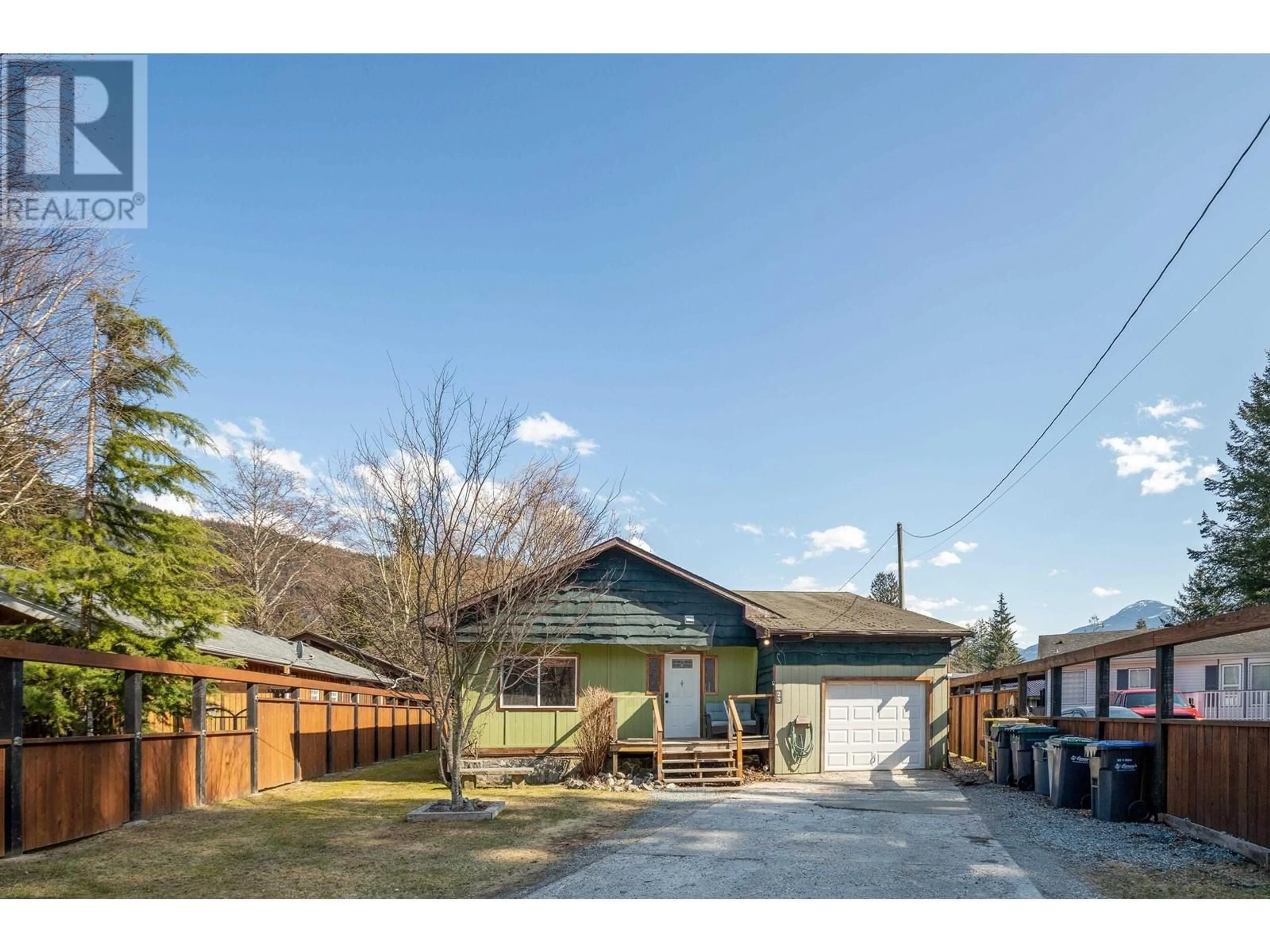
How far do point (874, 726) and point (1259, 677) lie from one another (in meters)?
19.3

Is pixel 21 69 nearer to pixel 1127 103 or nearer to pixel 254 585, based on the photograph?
pixel 1127 103

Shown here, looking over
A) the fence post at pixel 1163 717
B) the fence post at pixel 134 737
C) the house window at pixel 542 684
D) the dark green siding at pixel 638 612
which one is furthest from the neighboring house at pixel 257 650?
the fence post at pixel 1163 717

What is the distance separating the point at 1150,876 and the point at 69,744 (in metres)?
10.5

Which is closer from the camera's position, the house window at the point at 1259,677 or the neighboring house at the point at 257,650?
the neighboring house at the point at 257,650

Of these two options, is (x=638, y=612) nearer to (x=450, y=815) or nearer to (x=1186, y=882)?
(x=450, y=815)

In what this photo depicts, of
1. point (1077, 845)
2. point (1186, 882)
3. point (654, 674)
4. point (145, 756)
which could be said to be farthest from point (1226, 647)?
point (145, 756)

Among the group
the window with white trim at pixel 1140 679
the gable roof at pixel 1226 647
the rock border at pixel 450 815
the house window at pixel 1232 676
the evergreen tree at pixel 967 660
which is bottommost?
the evergreen tree at pixel 967 660

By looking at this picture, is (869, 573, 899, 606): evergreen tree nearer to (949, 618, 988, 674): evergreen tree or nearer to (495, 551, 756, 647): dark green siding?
(949, 618, 988, 674): evergreen tree

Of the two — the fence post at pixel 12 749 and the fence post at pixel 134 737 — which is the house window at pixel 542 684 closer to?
the fence post at pixel 134 737

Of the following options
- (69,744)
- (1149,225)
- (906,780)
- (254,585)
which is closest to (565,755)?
(906,780)

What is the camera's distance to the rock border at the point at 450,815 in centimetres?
1083

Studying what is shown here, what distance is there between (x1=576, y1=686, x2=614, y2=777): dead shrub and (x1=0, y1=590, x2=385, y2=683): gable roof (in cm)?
665

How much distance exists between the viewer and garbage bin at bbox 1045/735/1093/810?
37.9ft

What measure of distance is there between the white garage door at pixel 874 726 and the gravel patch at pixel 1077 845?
17.0 feet
